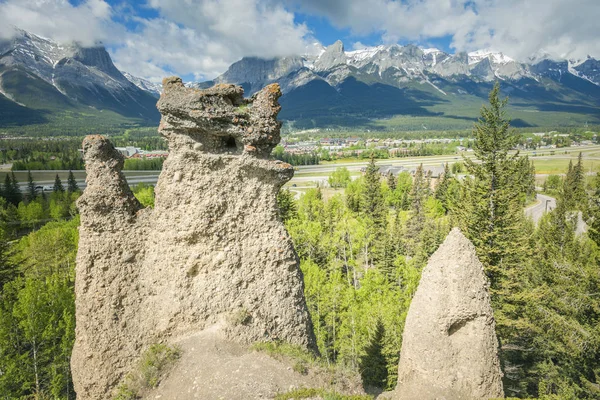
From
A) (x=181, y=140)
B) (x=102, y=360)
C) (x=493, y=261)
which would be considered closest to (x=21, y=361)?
(x=102, y=360)

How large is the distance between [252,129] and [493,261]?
1764 cm

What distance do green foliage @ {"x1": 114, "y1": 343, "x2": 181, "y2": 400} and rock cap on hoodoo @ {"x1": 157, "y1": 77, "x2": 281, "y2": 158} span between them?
591 centimetres

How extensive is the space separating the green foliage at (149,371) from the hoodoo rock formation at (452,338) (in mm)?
6583

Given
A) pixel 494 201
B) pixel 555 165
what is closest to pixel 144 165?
pixel 494 201

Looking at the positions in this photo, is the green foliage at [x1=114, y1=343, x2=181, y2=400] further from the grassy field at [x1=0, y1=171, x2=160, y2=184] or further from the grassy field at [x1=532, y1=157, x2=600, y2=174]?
the grassy field at [x1=532, y1=157, x2=600, y2=174]

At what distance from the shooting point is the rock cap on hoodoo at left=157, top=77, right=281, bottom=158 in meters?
9.74

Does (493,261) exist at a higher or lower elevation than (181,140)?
lower

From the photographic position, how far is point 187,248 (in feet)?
33.4

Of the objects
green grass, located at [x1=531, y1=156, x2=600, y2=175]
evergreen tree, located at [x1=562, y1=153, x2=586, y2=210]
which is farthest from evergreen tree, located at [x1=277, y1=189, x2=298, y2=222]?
green grass, located at [x1=531, y1=156, x2=600, y2=175]

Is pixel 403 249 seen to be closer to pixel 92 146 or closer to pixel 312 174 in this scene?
pixel 92 146

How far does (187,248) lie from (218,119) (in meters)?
4.03

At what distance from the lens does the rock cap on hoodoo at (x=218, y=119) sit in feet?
32.0

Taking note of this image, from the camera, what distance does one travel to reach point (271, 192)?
35.4 feet

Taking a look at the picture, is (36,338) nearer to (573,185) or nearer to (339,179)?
(573,185)
